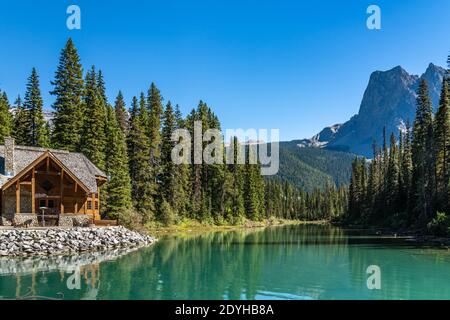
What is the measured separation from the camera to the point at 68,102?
56375 mm

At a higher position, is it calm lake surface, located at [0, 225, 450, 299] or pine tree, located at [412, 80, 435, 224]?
pine tree, located at [412, 80, 435, 224]

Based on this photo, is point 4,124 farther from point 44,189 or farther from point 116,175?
point 44,189

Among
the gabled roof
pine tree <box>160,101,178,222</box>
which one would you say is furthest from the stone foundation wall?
pine tree <box>160,101,178,222</box>

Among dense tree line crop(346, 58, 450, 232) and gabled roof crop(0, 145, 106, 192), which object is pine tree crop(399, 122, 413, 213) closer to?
dense tree line crop(346, 58, 450, 232)

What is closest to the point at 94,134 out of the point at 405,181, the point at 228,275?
the point at 228,275

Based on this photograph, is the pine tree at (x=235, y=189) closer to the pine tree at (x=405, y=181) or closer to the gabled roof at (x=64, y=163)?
the pine tree at (x=405, y=181)

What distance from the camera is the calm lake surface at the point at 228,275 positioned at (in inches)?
781

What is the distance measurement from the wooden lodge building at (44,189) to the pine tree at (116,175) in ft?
20.5

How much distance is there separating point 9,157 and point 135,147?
23.6 metres

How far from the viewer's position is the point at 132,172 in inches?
2472

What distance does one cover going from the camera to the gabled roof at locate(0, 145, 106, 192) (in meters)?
40.5

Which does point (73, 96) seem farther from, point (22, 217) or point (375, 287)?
point (375, 287)

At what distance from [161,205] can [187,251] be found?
2675 cm
